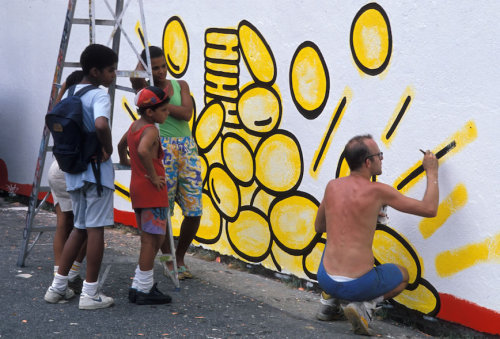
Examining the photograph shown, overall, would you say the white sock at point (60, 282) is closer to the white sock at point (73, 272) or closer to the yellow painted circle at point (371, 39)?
the white sock at point (73, 272)

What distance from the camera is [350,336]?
387cm

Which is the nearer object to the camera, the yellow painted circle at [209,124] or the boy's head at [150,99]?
the boy's head at [150,99]

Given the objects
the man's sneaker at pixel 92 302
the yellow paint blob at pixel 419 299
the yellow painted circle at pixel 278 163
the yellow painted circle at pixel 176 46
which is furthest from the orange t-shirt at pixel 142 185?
the yellow painted circle at pixel 176 46

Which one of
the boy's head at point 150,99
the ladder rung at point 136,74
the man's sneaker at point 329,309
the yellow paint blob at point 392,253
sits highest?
the ladder rung at point 136,74

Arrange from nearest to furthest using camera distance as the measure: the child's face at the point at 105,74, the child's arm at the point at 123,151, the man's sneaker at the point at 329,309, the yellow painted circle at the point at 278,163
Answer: the man's sneaker at the point at 329,309 → the child's face at the point at 105,74 → the child's arm at the point at 123,151 → the yellow painted circle at the point at 278,163

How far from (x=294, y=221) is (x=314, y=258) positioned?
12.8 inches

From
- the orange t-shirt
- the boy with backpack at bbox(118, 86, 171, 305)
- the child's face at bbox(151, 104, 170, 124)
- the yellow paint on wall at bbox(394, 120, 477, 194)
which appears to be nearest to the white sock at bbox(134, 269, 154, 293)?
the boy with backpack at bbox(118, 86, 171, 305)

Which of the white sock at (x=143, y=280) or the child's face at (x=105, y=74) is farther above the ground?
the child's face at (x=105, y=74)

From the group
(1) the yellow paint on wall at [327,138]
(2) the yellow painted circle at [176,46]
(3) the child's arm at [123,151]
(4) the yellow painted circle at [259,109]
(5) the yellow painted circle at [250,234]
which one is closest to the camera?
(1) the yellow paint on wall at [327,138]

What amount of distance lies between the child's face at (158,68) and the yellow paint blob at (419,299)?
7.51ft

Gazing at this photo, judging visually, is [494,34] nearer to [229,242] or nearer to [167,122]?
[167,122]

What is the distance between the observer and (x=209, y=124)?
569 centimetres

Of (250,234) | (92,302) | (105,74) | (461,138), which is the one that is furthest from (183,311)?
(461,138)

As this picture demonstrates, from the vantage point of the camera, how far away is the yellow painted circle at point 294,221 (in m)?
4.84
